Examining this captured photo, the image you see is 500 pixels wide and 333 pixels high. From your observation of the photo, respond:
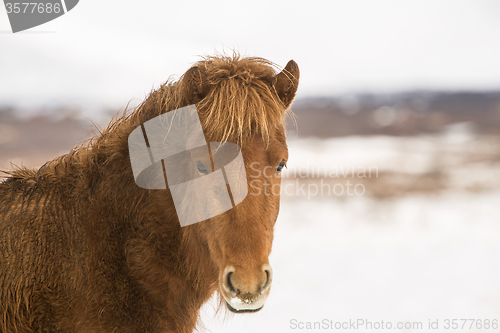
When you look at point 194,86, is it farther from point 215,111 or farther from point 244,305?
point 244,305

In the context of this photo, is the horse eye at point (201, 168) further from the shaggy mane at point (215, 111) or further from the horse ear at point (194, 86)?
the horse ear at point (194, 86)

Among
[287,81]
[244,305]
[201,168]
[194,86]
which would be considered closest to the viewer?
[244,305]

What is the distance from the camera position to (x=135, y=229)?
2.19 metres

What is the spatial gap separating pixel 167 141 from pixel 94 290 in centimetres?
101

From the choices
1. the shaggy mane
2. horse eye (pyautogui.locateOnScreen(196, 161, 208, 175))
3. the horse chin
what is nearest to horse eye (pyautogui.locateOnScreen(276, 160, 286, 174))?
the shaggy mane

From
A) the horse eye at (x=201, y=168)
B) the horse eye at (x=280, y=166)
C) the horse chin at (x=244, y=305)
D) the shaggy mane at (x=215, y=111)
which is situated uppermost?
the shaggy mane at (x=215, y=111)

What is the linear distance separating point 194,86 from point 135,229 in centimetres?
100

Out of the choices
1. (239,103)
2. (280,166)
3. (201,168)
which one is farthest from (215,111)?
(280,166)

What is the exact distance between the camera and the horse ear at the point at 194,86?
2.07 meters

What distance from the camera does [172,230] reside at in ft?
7.11

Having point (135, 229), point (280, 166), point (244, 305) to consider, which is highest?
point (280, 166)

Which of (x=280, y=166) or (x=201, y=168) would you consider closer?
(x=201, y=168)

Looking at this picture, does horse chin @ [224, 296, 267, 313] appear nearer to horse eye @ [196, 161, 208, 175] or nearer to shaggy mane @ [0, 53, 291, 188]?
horse eye @ [196, 161, 208, 175]

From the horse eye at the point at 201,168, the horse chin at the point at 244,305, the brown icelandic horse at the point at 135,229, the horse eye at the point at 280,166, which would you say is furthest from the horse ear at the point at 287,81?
the horse chin at the point at 244,305
